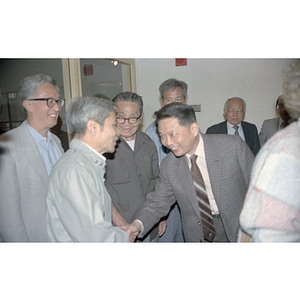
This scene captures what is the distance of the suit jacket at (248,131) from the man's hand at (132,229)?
0.78 meters

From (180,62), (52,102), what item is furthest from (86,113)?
(180,62)

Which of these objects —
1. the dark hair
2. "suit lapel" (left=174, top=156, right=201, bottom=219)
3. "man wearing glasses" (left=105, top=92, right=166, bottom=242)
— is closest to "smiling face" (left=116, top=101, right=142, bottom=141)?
"man wearing glasses" (left=105, top=92, right=166, bottom=242)

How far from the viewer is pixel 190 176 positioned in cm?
165

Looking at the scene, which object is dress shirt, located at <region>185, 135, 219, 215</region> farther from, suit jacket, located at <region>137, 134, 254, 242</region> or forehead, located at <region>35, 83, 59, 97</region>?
forehead, located at <region>35, 83, 59, 97</region>

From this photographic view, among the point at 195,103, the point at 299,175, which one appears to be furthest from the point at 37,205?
the point at 299,175

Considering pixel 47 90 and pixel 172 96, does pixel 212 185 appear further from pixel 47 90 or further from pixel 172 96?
pixel 47 90

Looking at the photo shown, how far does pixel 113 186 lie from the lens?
1.67 m

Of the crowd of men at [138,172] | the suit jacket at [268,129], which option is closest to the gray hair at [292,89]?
the crowd of men at [138,172]

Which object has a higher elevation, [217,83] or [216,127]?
[217,83]

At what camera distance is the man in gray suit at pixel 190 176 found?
1567mm

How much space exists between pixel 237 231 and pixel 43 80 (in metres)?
1.49

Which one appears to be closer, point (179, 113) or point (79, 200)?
point (79, 200)

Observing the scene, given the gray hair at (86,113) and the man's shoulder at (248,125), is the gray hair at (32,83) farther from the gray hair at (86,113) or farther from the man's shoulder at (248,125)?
the man's shoulder at (248,125)

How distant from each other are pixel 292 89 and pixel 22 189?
1.59m
